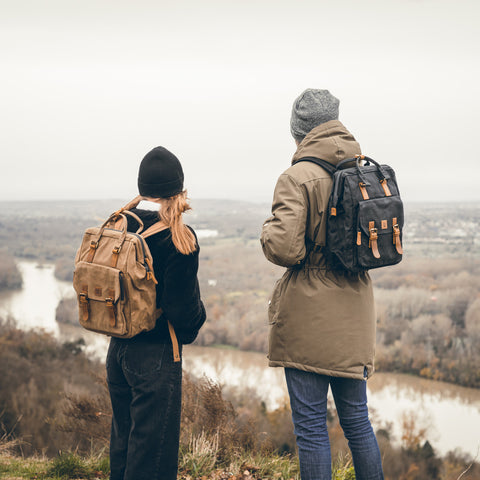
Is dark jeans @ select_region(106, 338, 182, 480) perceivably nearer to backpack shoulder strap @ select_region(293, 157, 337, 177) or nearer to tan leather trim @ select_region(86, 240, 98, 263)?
tan leather trim @ select_region(86, 240, 98, 263)

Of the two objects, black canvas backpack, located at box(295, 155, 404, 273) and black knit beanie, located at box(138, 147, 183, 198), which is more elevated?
black knit beanie, located at box(138, 147, 183, 198)

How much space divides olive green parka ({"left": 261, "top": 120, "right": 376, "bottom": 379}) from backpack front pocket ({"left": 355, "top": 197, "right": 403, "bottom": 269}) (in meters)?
0.13

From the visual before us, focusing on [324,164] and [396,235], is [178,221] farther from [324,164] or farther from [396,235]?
[396,235]

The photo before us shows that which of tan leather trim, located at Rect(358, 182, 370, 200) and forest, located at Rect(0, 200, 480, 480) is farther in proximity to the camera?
forest, located at Rect(0, 200, 480, 480)

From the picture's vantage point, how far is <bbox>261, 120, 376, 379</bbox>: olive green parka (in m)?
1.79

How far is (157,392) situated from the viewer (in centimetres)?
185

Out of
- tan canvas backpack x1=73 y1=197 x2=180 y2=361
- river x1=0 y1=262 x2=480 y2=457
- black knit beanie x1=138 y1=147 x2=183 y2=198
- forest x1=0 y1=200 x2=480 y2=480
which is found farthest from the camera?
river x1=0 y1=262 x2=480 y2=457

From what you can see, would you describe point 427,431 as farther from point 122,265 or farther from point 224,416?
point 122,265

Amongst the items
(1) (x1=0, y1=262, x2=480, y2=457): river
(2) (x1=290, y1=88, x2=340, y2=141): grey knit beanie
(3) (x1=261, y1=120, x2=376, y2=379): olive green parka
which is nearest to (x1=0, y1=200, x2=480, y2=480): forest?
(1) (x1=0, y1=262, x2=480, y2=457): river

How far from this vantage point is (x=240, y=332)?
50.6m

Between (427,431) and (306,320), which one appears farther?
(427,431)

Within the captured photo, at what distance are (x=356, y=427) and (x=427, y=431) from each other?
37.6m

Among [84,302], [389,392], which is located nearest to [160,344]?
[84,302]

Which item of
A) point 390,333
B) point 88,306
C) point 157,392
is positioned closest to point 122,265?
point 88,306
